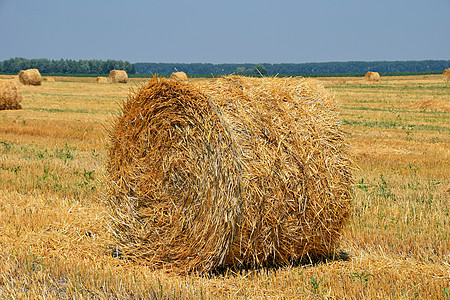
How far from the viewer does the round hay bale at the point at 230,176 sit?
5348 millimetres

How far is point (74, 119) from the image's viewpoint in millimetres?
19094

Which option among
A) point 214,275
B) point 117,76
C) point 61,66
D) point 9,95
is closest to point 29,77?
point 117,76

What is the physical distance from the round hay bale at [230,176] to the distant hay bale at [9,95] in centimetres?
1843

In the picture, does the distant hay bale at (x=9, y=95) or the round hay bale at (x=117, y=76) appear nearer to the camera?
the distant hay bale at (x=9, y=95)

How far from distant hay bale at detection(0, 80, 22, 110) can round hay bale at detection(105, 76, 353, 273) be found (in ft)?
60.5

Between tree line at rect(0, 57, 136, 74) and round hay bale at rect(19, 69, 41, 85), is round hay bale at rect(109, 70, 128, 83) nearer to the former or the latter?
round hay bale at rect(19, 69, 41, 85)

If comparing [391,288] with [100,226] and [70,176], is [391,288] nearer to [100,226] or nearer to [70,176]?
[100,226]

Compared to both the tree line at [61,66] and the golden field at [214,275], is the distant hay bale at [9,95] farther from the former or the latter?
the tree line at [61,66]

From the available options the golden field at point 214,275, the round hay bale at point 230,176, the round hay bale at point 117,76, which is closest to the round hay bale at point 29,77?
the round hay bale at point 117,76

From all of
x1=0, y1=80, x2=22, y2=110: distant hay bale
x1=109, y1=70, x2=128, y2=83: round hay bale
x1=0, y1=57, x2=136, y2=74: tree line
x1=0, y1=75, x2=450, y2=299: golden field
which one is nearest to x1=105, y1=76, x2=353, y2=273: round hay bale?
x1=0, y1=75, x2=450, y2=299: golden field

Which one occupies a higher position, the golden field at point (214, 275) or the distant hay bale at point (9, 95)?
the distant hay bale at point (9, 95)

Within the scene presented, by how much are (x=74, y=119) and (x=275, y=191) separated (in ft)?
49.5

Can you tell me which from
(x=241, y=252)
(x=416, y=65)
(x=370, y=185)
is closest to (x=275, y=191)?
(x=241, y=252)

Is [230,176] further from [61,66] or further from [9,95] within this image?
[61,66]
